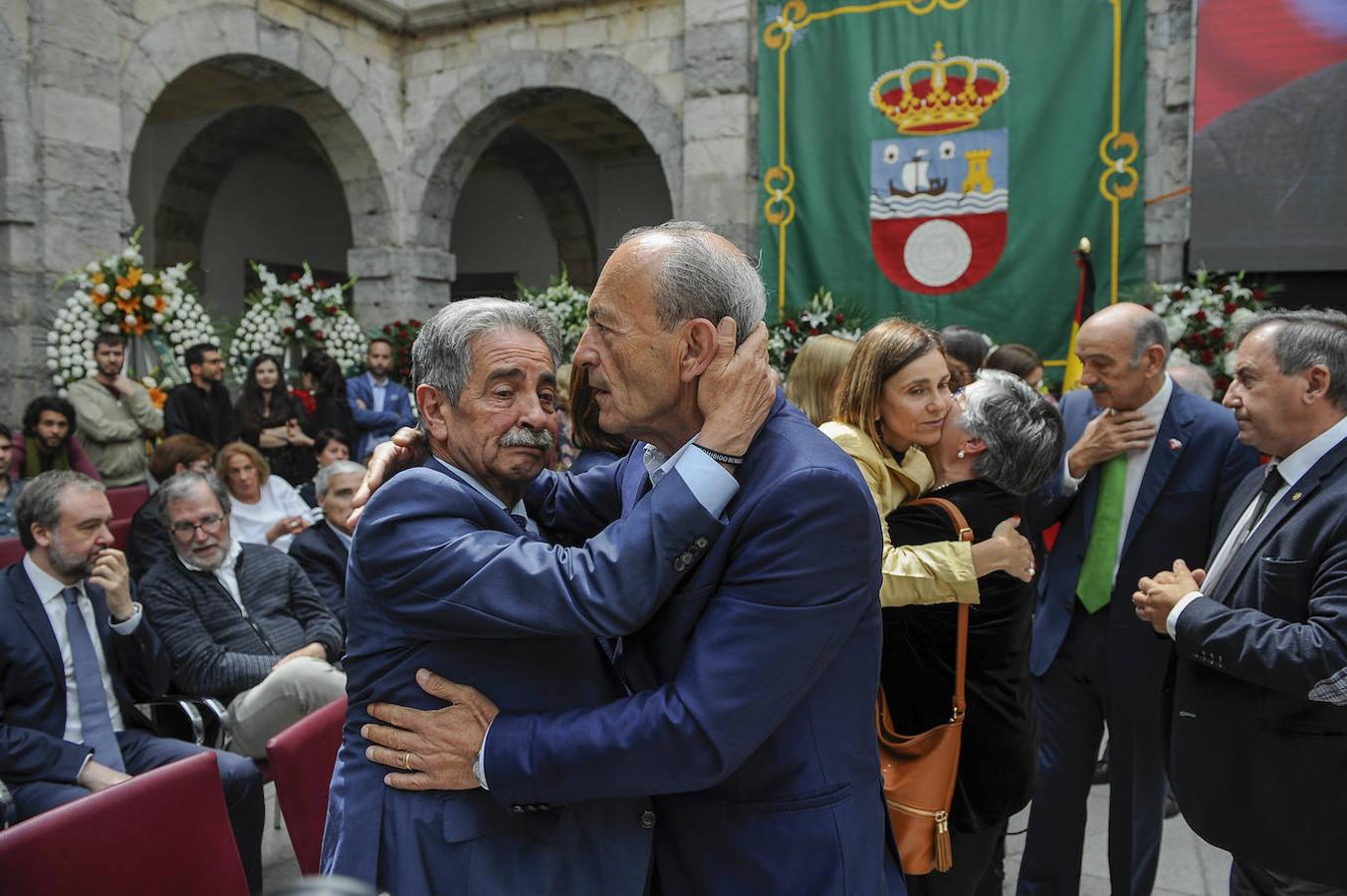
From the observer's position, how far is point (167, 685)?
3.20 m

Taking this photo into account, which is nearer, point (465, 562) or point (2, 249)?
point (465, 562)

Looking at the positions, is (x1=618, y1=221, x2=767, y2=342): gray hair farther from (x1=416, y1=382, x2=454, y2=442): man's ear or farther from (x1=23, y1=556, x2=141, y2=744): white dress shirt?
(x1=23, y1=556, x2=141, y2=744): white dress shirt

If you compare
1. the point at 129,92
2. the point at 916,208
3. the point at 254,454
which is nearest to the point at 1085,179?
the point at 916,208

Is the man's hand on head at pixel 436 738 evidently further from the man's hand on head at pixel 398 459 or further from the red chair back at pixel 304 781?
the red chair back at pixel 304 781

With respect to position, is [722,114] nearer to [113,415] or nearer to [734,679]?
[113,415]

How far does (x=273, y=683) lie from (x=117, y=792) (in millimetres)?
1377

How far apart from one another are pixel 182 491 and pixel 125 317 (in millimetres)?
3429

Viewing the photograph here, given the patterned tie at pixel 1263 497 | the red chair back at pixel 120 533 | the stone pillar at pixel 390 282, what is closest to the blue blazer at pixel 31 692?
the red chair back at pixel 120 533

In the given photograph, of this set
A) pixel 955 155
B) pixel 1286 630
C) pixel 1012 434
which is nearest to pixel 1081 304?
pixel 955 155

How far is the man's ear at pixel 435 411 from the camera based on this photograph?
1.44 metres

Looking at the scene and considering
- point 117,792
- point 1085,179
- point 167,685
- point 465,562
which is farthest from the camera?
point 1085,179

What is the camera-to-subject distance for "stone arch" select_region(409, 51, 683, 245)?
328 inches

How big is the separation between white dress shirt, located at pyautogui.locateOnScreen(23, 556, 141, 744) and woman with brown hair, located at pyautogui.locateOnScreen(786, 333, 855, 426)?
206 centimetres

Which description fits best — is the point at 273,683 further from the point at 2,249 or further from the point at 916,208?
the point at 916,208
